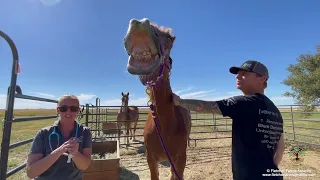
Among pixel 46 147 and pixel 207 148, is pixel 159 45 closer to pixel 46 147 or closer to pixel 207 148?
pixel 46 147

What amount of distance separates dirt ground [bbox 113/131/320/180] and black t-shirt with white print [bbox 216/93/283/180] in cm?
287

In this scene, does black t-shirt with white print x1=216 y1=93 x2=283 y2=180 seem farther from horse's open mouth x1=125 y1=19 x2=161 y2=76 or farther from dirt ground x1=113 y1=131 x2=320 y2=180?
dirt ground x1=113 y1=131 x2=320 y2=180

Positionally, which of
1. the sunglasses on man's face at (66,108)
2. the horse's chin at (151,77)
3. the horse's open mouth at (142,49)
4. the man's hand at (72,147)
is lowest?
the man's hand at (72,147)

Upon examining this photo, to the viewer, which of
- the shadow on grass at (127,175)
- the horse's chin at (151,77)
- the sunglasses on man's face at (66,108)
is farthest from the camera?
the shadow on grass at (127,175)

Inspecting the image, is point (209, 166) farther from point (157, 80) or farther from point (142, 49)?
point (142, 49)

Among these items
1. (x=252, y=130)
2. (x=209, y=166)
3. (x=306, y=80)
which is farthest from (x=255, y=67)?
(x=306, y=80)

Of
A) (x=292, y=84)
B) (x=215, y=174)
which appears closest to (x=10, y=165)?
(x=215, y=174)

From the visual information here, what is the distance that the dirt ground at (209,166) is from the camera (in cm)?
476

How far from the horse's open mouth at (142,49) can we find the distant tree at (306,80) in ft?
53.4

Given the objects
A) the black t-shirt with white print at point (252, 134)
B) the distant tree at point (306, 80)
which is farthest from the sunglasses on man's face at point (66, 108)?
the distant tree at point (306, 80)

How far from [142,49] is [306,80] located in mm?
17762

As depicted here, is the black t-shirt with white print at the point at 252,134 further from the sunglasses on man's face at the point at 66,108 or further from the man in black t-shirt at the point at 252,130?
the sunglasses on man's face at the point at 66,108

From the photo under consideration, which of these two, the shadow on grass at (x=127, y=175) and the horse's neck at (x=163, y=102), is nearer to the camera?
the horse's neck at (x=163, y=102)

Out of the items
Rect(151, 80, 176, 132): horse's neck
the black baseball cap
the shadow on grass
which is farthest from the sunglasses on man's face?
the shadow on grass
